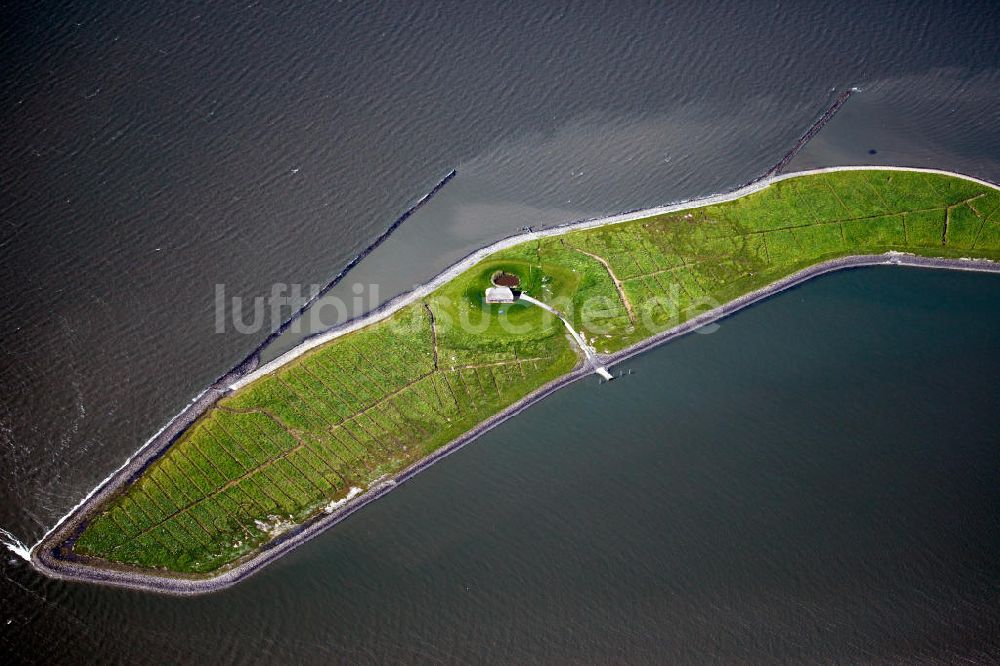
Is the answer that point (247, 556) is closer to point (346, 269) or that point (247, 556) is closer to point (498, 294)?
point (346, 269)

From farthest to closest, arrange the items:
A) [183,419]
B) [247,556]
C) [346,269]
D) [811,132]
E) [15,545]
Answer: [811,132]
[346,269]
[183,419]
[247,556]
[15,545]

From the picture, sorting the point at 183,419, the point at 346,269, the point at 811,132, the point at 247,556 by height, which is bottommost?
the point at 247,556

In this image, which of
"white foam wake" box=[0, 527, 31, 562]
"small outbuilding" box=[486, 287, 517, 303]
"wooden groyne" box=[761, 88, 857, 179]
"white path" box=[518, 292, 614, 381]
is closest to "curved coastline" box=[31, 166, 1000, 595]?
"white foam wake" box=[0, 527, 31, 562]

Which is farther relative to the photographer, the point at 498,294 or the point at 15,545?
the point at 498,294

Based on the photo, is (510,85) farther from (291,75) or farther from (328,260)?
(328,260)

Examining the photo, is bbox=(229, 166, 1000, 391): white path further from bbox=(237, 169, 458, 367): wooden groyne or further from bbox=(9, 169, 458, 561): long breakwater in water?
bbox=(237, 169, 458, 367): wooden groyne

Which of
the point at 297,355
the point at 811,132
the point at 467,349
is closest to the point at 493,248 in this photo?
the point at 467,349

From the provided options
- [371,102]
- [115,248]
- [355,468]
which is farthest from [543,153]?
[115,248]
